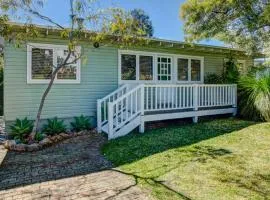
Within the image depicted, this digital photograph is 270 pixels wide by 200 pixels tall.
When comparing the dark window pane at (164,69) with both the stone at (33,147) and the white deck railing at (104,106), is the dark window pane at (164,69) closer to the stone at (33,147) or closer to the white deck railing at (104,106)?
the white deck railing at (104,106)

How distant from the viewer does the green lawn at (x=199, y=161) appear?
4.23 metres

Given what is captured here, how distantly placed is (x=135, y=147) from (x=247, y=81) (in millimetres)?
6137

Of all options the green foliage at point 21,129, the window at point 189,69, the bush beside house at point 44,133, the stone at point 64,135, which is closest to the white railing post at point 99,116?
the bush beside house at point 44,133

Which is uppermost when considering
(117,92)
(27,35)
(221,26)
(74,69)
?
(221,26)

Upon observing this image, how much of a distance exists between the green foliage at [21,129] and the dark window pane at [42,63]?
1.49 metres

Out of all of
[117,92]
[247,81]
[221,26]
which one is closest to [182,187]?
[117,92]

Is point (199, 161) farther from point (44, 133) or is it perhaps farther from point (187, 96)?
point (44, 133)

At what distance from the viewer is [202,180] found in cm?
460

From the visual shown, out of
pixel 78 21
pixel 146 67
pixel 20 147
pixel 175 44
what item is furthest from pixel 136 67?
pixel 20 147

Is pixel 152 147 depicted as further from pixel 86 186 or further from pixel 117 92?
pixel 117 92

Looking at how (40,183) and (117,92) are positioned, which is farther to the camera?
(117,92)

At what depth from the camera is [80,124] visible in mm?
9016

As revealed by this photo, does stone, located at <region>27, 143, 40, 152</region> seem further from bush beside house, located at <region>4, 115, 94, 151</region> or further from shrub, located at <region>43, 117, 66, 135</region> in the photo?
shrub, located at <region>43, 117, 66, 135</region>

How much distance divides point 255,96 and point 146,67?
4.31 m
